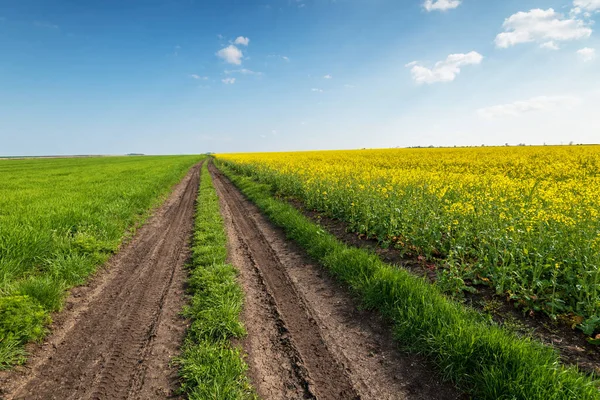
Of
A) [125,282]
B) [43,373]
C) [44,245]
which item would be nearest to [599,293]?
[43,373]

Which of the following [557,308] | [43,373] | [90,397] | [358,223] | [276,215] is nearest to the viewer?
[90,397]

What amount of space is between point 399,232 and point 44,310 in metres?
6.96

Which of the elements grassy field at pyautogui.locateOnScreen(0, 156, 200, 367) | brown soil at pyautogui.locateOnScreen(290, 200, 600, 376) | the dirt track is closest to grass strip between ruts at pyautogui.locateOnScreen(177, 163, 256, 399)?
the dirt track

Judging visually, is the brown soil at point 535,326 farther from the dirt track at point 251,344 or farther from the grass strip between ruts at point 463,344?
the dirt track at point 251,344

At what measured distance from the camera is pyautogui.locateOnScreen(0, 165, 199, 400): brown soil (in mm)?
3088

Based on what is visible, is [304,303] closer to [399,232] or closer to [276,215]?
[399,232]

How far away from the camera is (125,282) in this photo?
562 centimetres

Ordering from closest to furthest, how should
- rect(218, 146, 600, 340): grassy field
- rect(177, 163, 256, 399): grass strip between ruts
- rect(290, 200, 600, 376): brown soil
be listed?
rect(177, 163, 256, 399): grass strip between ruts < rect(290, 200, 600, 376): brown soil < rect(218, 146, 600, 340): grassy field

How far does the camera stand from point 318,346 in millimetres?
3746

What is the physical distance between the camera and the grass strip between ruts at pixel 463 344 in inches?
106

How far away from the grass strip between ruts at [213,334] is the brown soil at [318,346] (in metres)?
0.20

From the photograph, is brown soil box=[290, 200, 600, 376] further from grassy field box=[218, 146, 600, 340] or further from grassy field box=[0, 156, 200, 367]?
grassy field box=[0, 156, 200, 367]

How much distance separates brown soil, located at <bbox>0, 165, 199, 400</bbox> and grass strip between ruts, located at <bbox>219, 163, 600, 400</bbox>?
2.98m

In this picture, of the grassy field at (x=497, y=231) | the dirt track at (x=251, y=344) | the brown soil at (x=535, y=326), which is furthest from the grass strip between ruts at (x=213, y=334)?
the grassy field at (x=497, y=231)
